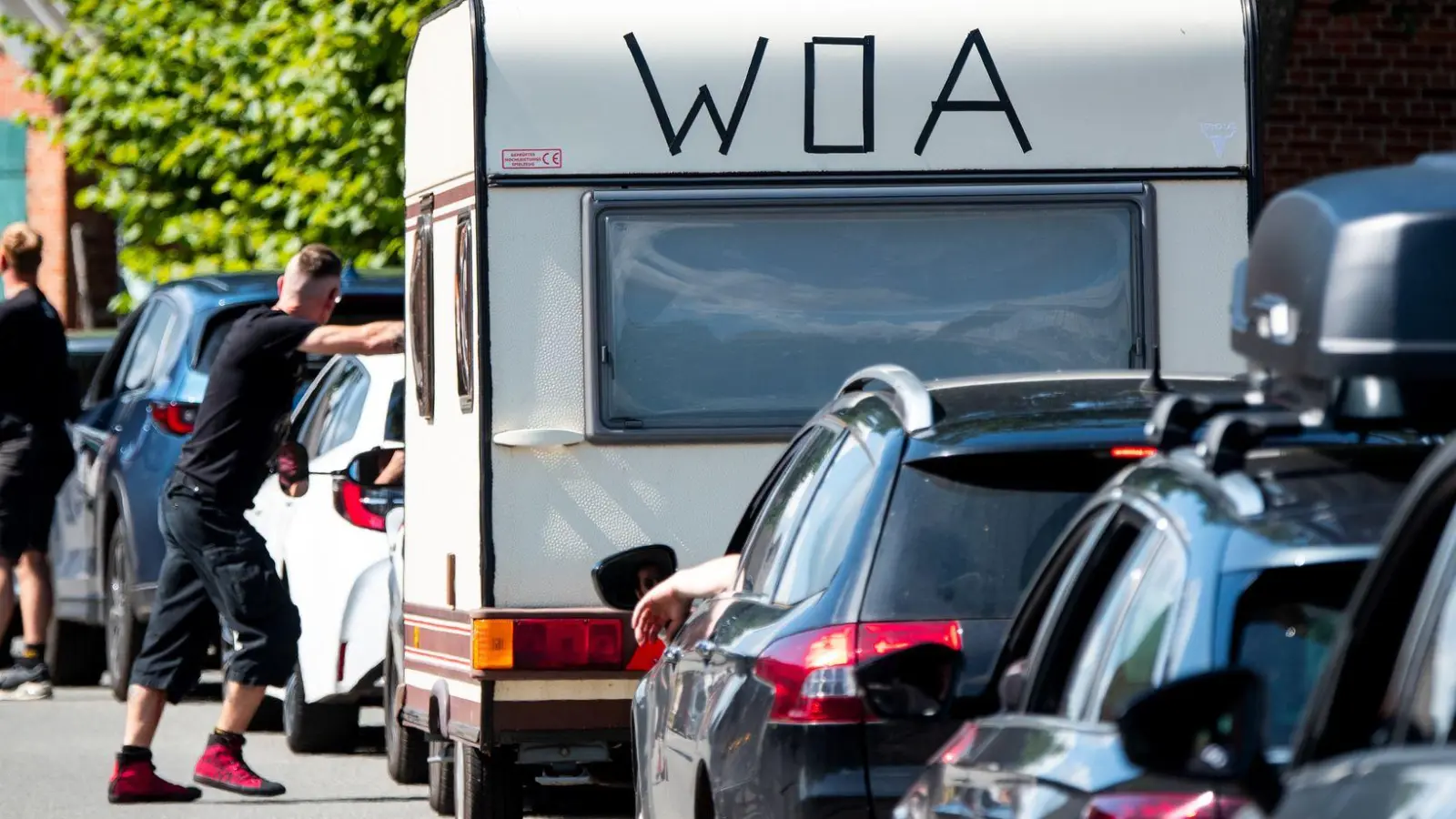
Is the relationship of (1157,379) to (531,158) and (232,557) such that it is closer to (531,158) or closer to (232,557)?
(531,158)

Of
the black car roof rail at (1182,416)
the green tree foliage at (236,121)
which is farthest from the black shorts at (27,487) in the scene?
the black car roof rail at (1182,416)

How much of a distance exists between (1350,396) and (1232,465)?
7.1 inches

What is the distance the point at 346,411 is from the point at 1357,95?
7328 millimetres

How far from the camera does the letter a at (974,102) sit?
8.47 m

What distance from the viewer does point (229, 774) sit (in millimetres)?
10352

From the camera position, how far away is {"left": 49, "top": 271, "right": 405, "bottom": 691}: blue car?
1311cm

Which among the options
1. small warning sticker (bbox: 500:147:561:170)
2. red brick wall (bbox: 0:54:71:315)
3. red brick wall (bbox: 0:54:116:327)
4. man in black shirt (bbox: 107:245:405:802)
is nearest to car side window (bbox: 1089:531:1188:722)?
small warning sticker (bbox: 500:147:561:170)

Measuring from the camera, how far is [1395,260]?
3.39 metres

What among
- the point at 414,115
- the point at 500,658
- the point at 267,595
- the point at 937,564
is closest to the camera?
the point at 937,564

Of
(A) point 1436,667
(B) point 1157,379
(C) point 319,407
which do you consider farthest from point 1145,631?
(C) point 319,407

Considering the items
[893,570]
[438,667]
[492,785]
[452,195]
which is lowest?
[492,785]

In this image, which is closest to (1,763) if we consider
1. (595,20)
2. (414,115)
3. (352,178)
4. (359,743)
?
(359,743)

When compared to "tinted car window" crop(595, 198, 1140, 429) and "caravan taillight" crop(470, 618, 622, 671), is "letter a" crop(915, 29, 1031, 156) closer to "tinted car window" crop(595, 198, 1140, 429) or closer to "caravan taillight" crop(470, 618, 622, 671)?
"tinted car window" crop(595, 198, 1140, 429)

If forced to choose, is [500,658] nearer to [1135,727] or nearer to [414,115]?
[414,115]
